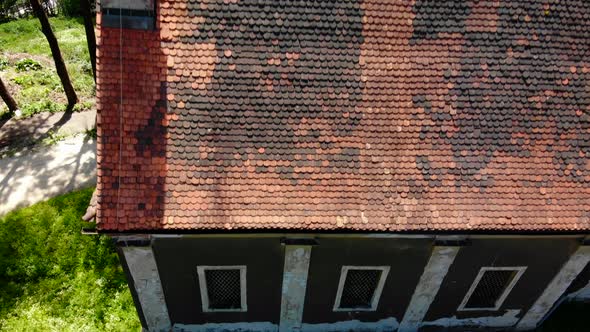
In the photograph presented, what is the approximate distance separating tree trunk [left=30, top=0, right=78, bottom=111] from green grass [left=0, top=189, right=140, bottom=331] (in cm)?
639

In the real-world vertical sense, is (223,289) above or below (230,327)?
above

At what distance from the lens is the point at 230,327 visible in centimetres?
1032

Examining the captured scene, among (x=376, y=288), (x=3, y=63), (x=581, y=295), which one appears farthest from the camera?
(x=3, y=63)

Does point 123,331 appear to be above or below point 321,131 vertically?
below

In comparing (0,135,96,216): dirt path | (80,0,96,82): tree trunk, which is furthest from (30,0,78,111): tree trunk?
(0,135,96,216): dirt path

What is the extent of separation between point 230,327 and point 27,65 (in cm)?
1853

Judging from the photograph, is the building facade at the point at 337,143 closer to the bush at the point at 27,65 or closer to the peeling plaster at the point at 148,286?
the peeling plaster at the point at 148,286

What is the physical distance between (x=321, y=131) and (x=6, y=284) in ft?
32.9

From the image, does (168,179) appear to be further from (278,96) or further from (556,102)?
(556,102)

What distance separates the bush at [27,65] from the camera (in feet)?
69.1

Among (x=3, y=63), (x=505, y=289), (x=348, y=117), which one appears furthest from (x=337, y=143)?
(x=3, y=63)

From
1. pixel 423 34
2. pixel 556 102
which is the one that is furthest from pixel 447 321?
pixel 423 34

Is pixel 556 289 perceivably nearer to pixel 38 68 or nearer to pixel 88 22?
pixel 88 22

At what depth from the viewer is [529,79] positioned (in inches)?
343
